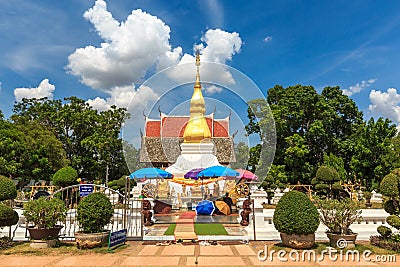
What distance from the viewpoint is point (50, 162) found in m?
23.3

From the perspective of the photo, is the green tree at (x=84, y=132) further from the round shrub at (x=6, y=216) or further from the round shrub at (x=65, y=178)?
the round shrub at (x=6, y=216)

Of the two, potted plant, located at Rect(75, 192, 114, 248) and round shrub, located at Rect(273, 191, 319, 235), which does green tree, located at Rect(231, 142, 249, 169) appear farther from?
potted plant, located at Rect(75, 192, 114, 248)

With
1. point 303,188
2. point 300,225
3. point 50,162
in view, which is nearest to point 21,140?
point 50,162

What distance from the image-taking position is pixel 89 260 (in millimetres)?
6457

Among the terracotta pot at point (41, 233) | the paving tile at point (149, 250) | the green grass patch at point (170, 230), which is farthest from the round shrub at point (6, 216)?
the green grass patch at point (170, 230)

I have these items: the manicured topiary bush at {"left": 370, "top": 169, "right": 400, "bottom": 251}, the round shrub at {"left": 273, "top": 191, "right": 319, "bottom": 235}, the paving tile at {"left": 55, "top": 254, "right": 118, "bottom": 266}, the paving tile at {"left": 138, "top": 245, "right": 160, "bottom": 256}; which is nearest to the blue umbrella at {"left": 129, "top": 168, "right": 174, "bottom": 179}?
the paving tile at {"left": 138, "top": 245, "right": 160, "bottom": 256}

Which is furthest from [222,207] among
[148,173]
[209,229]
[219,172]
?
[209,229]

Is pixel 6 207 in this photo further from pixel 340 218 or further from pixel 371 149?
Answer: pixel 371 149

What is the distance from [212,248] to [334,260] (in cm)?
246

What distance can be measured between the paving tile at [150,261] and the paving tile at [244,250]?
1.40m

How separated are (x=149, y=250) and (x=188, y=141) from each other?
14.2 m

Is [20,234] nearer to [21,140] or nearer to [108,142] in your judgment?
[21,140]

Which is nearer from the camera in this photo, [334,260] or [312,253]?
[334,260]

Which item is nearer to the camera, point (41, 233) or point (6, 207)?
point (41, 233)
